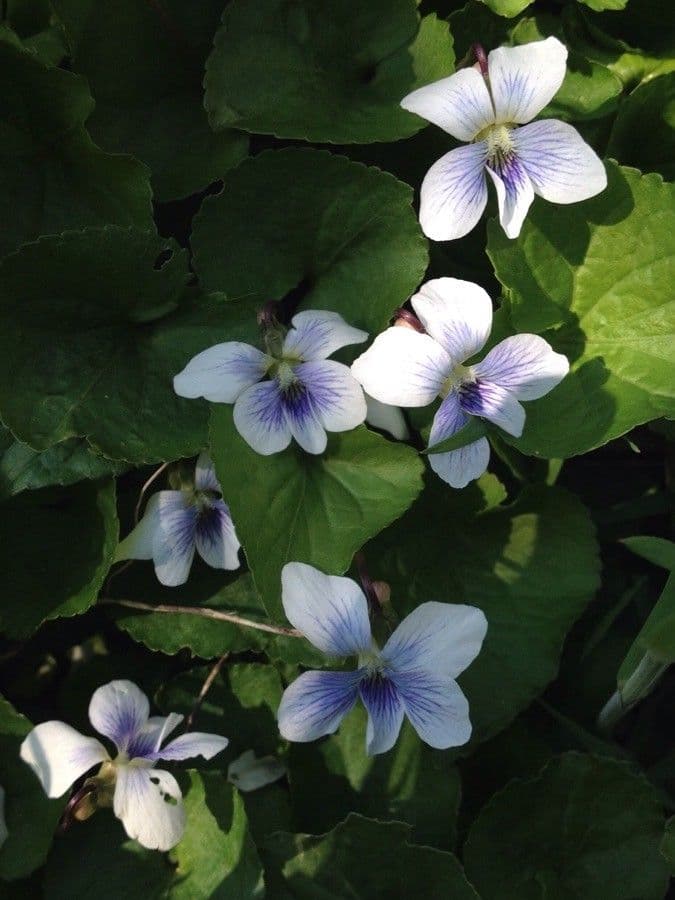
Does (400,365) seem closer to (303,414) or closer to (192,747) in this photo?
(303,414)

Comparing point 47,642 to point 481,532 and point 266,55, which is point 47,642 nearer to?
point 481,532

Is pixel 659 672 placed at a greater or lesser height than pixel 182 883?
greater

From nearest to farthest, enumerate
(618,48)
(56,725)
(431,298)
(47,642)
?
(431,298)
(56,725)
(618,48)
(47,642)

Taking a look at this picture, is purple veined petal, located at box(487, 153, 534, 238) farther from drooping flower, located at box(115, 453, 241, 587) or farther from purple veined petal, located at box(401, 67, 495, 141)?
drooping flower, located at box(115, 453, 241, 587)

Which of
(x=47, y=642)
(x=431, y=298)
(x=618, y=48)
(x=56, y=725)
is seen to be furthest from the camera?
(x=47, y=642)

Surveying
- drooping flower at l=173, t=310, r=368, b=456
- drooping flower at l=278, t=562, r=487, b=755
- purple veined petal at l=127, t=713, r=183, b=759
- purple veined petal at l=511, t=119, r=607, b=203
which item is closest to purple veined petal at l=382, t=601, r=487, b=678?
drooping flower at l=278, t=562, r=487, b=755


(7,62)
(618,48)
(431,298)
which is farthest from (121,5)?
(618,48)

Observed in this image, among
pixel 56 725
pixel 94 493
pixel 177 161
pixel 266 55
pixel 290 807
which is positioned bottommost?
pixel 290 807
